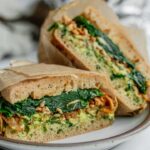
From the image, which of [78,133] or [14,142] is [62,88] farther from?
[14,142]

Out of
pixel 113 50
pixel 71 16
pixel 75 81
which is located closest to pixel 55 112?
pixel 75 81

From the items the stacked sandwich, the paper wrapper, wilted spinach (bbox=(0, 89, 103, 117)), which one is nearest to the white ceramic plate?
the stacked sandwich

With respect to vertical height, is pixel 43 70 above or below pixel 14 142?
above

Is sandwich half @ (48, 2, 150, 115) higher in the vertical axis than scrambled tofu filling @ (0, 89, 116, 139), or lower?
higher

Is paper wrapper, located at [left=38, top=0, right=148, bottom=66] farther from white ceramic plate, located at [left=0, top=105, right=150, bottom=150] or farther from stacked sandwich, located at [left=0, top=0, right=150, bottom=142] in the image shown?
white ceramic plate, located at [left=0, top=105, right=150, bottom=150]

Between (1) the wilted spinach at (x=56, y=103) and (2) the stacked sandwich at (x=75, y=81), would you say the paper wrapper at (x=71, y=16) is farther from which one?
(1) the wilted spinach at (x=56, y=103)

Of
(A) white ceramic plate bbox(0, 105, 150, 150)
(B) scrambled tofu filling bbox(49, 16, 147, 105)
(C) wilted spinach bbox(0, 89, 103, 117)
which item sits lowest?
(A) white ceramic plate bbox(0, 105, 150, 150)

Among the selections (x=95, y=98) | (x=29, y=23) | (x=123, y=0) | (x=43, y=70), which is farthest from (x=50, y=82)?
(x=123, y=0)
